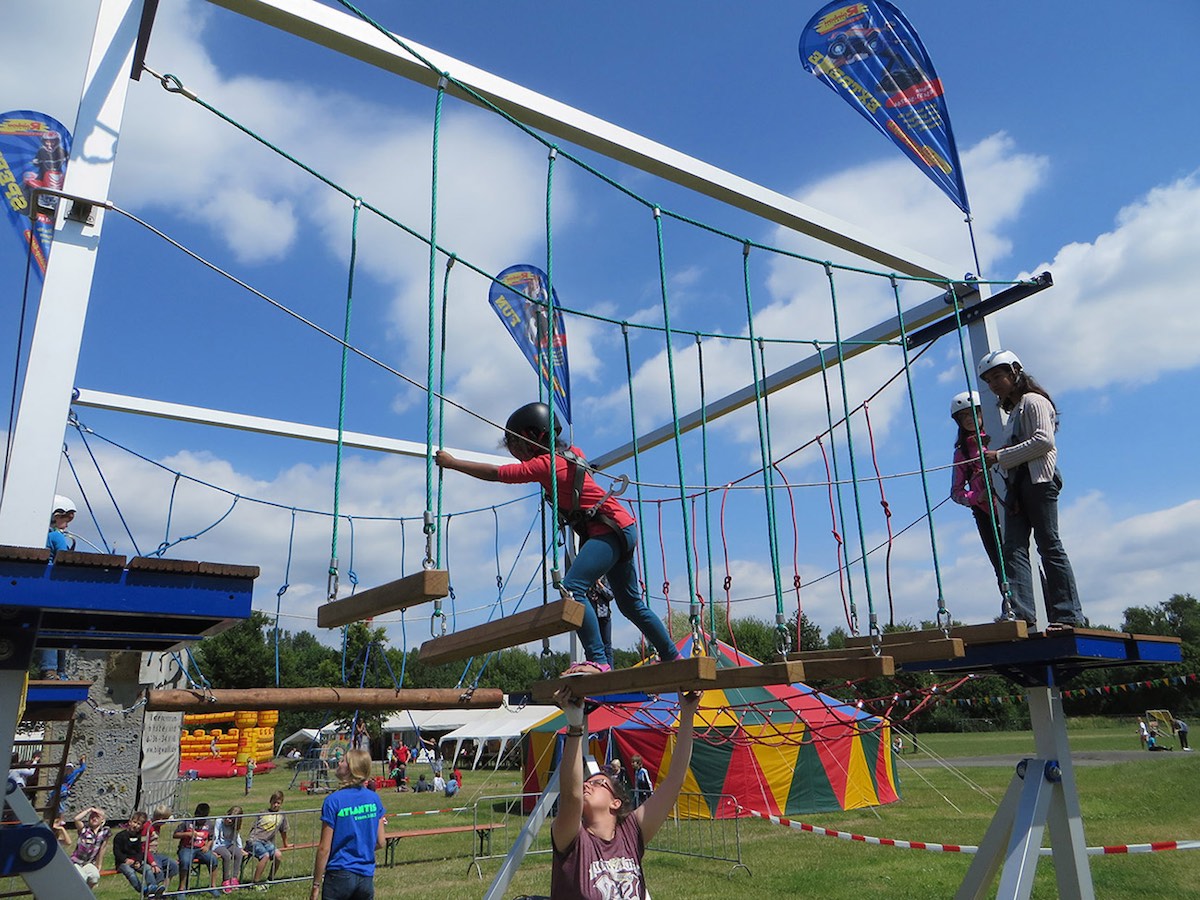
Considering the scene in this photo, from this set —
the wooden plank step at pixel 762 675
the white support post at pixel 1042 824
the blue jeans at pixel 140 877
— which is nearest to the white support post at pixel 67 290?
the wooden plank step at pixel 762 675

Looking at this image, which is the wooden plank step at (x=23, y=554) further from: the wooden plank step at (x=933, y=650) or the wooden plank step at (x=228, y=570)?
the wooden plank step at (x=933, y=650)

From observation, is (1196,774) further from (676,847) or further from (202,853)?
(202,853)

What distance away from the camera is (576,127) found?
4.79 meters

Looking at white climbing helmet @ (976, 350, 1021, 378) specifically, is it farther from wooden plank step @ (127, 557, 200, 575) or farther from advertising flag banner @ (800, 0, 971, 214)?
wooden plank step @ (127, 557, 200, 575)

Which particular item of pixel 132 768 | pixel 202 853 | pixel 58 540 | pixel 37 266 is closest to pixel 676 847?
pixel 202 853

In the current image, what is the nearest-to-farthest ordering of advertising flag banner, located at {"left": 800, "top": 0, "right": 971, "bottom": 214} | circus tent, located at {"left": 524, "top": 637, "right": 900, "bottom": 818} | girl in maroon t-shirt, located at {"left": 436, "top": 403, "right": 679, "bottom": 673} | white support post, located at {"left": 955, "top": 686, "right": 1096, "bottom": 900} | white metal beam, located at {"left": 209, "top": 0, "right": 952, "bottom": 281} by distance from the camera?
1. girl in maroon t-shirt, located at {"left": 436, "top": 403, "right": 679, "bottom": 673}
2. white metal beam, located at {"left": 209, "top": 0, "right": 952, "bottom": 281}
3. white support post, located at {"left": 955, "top": 686, "right": 1096, "bottom": 900}
4. advertising flag banner, located at {"left": 800, "top": 0, "right": 971, "bottom": 214}
5. circus tent, located at {"left": 524, "top": 637, "right": 900, "bottom": 818}

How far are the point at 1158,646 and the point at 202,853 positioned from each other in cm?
964

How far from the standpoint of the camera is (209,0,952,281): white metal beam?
399cm

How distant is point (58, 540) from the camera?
665 cm

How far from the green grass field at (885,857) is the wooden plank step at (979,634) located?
382cm

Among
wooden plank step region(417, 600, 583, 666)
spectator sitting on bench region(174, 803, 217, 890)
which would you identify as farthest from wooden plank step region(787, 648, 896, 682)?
spectator sitting on bench region(174, 803, 217, 890)

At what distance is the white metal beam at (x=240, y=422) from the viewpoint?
24.5ft

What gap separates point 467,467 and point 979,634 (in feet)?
9.46

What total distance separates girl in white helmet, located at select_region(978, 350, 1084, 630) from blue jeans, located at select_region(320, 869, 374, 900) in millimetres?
4149
